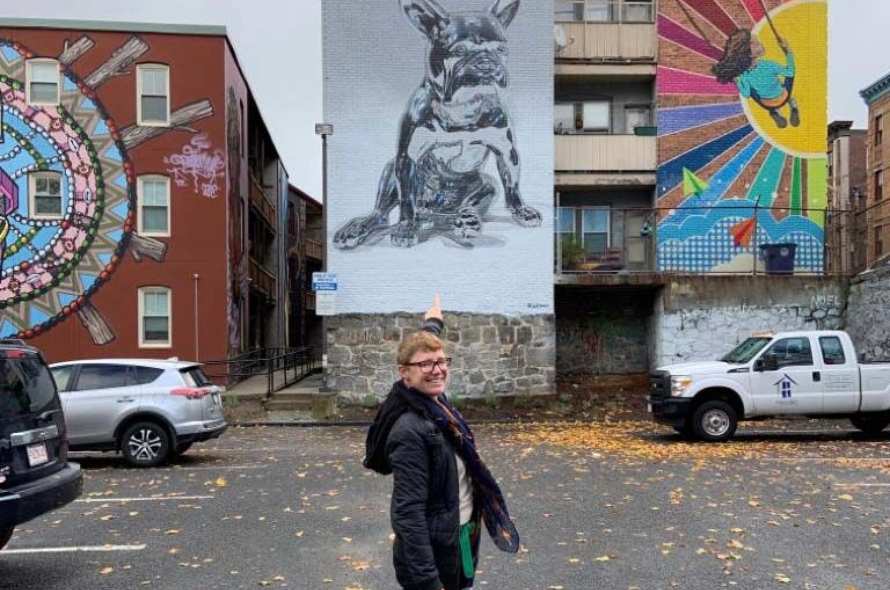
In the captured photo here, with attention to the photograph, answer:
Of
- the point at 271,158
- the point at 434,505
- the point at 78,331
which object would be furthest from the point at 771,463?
the point at 271,158

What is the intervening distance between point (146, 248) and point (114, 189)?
179 cm

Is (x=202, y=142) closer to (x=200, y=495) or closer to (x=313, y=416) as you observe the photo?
(x=313, y=416)

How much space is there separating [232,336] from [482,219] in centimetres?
810

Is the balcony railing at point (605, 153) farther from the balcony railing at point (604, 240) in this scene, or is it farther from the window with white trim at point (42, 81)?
the window with white trim at point (42, 81)

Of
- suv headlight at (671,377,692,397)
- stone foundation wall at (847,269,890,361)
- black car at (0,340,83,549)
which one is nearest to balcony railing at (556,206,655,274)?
stone foundation wall at (847,269,890,361)

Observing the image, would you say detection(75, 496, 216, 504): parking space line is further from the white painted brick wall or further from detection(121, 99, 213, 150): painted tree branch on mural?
detection(121, 99, 213, 150): painted tree branch on mural

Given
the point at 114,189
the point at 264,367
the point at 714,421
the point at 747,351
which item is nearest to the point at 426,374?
the point at 714,421

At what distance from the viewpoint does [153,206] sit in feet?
70.4

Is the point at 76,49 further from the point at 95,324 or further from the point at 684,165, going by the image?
the point at 684,165

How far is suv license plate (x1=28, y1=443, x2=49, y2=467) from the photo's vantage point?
245 inches

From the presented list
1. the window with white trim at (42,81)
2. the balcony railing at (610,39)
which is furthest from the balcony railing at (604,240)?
the window with white trim at (42,81)

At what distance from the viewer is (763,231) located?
20.9 m

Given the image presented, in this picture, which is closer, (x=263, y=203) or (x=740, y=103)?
(x=740, y=103)

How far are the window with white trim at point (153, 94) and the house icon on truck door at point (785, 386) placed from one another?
16.6 meters
